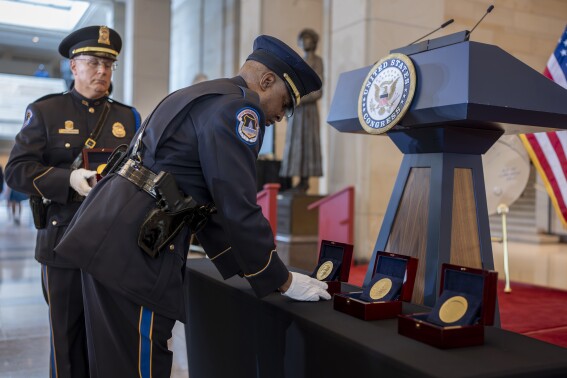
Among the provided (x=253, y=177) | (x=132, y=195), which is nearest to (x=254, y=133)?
(x=253, y=177)

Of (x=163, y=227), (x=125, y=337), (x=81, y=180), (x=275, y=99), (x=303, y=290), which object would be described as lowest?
(x=125, y=337)

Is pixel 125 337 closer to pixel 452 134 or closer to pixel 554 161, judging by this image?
pixel 452 134

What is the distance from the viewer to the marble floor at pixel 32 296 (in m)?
3.24

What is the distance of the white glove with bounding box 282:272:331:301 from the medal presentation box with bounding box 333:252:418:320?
9 cm

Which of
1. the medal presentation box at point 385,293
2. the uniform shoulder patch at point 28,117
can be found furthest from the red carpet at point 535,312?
the uniform shoulder patch at point 28,117

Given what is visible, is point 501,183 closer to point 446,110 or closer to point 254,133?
point 446,110

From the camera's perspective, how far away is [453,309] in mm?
1318

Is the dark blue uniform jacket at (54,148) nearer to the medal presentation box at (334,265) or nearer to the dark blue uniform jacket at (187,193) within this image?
the dark blue uniform jacket at (187,193)

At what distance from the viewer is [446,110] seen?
5.55 feet

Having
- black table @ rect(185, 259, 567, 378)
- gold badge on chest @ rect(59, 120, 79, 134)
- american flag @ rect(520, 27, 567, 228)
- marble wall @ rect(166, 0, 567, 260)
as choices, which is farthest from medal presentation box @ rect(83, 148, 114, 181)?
marble wall @ rect(166, 0, 567, 260)

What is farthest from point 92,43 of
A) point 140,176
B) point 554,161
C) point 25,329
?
point 554,161

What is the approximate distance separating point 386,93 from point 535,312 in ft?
8.03

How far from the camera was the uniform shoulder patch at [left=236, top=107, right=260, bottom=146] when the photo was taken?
59.5 inches

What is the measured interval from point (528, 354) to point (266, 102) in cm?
96
